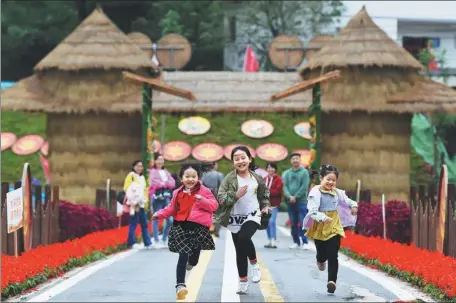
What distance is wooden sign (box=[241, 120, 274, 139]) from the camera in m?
39.1

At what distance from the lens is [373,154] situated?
3622cm

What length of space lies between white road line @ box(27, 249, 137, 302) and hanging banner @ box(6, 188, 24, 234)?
0.93 metres

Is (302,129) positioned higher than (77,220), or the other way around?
(302,129)

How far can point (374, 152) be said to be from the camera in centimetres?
3622

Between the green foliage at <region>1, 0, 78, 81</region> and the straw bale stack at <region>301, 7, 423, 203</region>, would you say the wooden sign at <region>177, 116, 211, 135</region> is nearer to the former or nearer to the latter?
the straw bale stack at <region>301, 7, 423, 203</region>

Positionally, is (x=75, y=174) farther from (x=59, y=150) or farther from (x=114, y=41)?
(x=114, y=41)

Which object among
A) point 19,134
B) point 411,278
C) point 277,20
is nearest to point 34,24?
point 19,134

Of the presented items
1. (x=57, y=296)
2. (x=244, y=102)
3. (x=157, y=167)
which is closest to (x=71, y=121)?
(x=244, y=102)

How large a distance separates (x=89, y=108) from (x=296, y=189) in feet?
81.2

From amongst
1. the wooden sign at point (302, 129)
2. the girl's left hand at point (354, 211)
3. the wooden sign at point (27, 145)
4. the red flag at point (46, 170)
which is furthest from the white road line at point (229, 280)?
the wooden sign at point (27, 145)

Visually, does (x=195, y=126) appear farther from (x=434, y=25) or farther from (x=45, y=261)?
(x=434, y=25)

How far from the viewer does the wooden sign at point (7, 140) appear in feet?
159

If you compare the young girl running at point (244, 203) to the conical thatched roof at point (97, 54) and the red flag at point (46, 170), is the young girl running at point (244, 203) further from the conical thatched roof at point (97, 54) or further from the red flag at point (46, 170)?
the red flag at point (46, 170)

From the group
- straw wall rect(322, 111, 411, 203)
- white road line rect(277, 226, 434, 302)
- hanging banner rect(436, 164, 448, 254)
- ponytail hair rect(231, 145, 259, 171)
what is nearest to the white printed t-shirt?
ponytail hair rect(231, 145, 259, 171)
